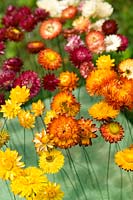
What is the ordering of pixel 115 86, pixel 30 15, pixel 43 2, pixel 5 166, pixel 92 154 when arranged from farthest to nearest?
pixel 43 2, pixel 30 15, pixel 92 154, pixel 115 86, pixel 5 166

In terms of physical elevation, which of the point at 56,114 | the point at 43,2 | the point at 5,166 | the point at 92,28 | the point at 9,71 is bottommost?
the point at 5,166

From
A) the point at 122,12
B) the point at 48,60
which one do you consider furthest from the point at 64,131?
the point at 122,12

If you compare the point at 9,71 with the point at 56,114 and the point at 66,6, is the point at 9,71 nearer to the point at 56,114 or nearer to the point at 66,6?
the point at 56,114

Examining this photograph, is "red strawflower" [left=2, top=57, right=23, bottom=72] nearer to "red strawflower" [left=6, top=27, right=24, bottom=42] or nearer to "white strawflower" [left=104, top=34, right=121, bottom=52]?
"red strawflower" [left=6, top=27, right=24, bottom=42]

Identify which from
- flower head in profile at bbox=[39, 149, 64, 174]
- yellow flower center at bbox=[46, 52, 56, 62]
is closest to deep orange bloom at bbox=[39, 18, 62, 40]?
yellow flower center at bbox=[46, 52, 56, 62]

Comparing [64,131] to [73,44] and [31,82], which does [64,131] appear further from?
[73,44]

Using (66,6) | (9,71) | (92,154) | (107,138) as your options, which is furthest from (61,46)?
(107,138)
